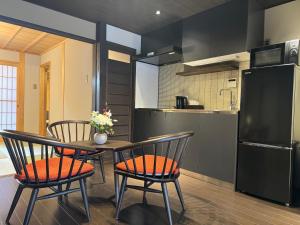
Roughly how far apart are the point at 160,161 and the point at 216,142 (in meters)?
1.11

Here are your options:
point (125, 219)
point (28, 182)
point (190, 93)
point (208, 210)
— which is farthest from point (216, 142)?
point (28, 182)

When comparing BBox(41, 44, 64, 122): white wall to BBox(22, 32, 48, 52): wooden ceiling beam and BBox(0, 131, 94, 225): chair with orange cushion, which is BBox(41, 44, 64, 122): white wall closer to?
BBox(22, 32, 48, 52): wooden ceiling beam

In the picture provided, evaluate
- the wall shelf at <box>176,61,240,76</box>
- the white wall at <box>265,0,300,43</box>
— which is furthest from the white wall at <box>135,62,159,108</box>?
the white wall at <box>265,0,300,43</box>

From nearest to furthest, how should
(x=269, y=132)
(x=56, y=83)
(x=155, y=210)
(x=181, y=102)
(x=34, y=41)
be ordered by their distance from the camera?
1. (x=155, y=210)
2. (x=269, y=132)
3. (x=181, y=102)
4. (x=34, y=41)
5. (x=56, y=83)

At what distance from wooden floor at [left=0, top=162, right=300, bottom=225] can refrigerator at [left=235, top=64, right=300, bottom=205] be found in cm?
20

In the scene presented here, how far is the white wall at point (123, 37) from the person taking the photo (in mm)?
3812

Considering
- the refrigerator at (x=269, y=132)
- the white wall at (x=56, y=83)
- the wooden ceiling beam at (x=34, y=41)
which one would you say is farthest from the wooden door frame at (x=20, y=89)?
the refrigerator at (x=269, y=132)

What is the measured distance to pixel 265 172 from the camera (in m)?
2.41

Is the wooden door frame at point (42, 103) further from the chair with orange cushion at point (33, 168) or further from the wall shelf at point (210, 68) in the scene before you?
the chair with orange cushion at point (33, 168)

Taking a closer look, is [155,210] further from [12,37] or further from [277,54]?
[12,37]

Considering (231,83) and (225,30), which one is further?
(231,83)

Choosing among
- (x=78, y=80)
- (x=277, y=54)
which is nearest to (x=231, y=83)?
(x=277, y=54)

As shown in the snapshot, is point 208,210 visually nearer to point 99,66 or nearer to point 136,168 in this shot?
point 136,168

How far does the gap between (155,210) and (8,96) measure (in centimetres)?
595
